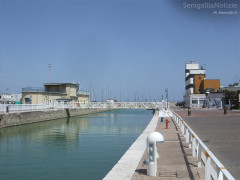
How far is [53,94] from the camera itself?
176 ft

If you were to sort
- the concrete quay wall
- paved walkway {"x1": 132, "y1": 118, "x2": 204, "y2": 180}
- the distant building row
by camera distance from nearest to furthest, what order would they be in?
paved walkway {"x1": 132, "y1": 118, "x2": 204, "y2": 180}
the concrete quay wall
the distant building row

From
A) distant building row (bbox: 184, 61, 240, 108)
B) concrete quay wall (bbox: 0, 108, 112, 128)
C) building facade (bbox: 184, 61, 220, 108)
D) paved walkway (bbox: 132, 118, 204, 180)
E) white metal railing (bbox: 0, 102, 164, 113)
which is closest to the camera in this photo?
paved walkway (bbox: 132, 118, 204, 180)

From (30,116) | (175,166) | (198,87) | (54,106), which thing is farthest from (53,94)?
(198,87)

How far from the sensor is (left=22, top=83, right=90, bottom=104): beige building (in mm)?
49625

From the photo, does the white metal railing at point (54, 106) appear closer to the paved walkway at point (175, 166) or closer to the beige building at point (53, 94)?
the beige building at point (53, 94)

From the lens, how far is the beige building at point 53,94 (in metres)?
49.6

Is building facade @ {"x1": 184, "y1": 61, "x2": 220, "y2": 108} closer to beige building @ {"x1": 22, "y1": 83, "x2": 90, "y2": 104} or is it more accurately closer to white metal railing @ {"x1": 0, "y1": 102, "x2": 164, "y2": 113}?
white metal railing @ {"x1": 0, "y1": 102, "x2": 164, "y2": 113}

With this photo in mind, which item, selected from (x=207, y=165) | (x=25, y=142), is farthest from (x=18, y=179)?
(x=25, y=142)

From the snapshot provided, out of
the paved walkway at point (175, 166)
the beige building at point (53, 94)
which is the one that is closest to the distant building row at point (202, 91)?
the beige building at point (53, 94)

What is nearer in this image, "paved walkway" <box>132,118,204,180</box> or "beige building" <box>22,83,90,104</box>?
"paved walkway" <box>132,118,204,180</box>

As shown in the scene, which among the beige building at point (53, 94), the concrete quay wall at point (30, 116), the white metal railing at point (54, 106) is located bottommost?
the concrete quay wall at point (30, 116)

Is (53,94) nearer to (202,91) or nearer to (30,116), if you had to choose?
(30,116)

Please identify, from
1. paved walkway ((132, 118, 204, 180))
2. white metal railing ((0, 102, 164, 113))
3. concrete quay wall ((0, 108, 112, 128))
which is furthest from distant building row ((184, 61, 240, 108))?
paved walkway ((132, 118, 204, 180))

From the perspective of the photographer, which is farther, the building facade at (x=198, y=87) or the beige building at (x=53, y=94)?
the building facade at (x=198, y=87)
